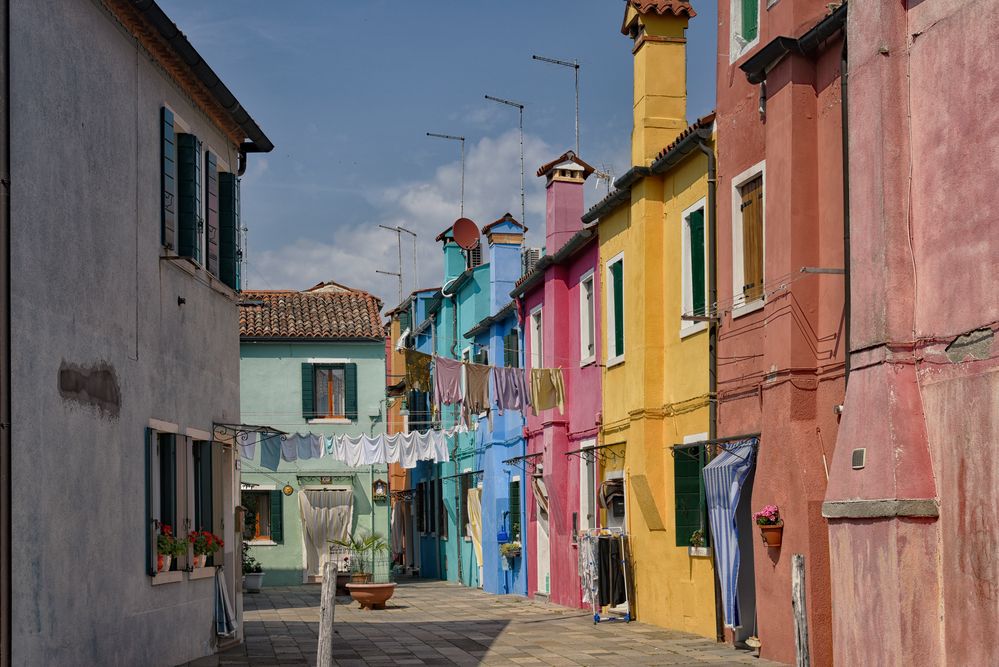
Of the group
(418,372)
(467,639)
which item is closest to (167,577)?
(467,639)

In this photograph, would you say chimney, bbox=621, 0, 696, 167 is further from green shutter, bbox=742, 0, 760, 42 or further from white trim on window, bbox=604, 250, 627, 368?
green shutter, bbox=742, 0, 760, 42

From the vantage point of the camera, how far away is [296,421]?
34.8 metres

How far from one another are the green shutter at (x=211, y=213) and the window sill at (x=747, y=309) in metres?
6.34

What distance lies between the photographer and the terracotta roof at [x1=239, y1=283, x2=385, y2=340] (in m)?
34.8

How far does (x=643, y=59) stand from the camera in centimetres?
2030

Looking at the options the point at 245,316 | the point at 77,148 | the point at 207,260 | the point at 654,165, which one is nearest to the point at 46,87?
the point at 77,148

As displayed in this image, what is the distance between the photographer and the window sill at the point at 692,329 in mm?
17741

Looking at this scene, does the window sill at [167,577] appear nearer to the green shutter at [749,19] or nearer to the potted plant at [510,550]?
the green shutter at [749,19]

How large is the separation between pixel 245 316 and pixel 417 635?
1803 centimetres

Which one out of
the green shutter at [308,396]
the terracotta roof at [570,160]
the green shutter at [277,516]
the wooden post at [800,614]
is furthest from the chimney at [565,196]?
the wooden post at [800,614]

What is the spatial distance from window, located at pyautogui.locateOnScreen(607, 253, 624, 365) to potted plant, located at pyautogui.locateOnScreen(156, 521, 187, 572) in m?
8.80

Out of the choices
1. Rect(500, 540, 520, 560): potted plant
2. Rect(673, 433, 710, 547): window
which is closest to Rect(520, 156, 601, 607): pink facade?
Rect(500, 540, 520, 560): potted plant

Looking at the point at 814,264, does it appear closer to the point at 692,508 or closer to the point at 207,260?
the point at 692,508

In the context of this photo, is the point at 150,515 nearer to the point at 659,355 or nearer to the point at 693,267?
the point at 693,267
